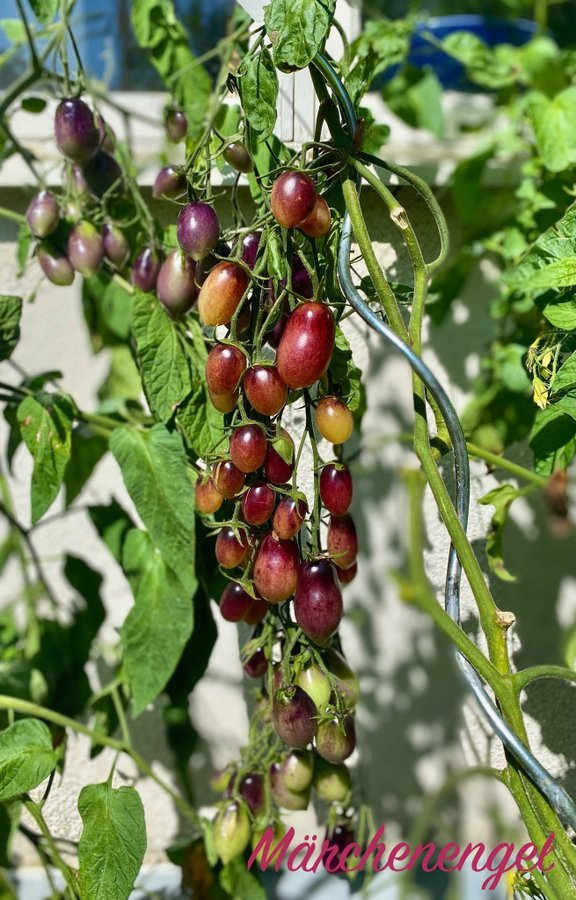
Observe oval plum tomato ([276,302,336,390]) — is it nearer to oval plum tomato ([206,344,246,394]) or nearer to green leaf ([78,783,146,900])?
oval plum tomato ([206,344,246,394])

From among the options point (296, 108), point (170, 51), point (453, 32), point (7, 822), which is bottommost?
point (7, 822)

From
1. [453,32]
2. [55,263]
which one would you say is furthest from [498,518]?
[453,32]

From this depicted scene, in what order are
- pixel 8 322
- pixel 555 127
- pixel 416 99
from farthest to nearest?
pixel 416 99 → pixel 555 127 → pixel 8 322

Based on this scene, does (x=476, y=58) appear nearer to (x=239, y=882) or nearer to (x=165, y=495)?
(x=165, y=495)

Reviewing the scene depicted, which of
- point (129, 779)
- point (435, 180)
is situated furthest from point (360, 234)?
point (129, 779)

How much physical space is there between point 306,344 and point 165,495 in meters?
0.21

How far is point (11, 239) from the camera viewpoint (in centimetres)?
85

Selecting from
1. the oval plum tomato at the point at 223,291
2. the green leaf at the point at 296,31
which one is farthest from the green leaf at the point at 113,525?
the green leaf at the point at 296,31

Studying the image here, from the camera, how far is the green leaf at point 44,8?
0.70 meters

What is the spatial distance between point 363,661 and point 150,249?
542mm

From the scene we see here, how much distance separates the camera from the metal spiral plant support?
43cm

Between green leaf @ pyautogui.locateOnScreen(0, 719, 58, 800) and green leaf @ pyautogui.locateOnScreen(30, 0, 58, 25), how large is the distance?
1.78 feet

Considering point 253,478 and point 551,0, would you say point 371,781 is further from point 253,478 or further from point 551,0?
point 551,0

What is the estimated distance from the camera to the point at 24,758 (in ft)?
1.82
